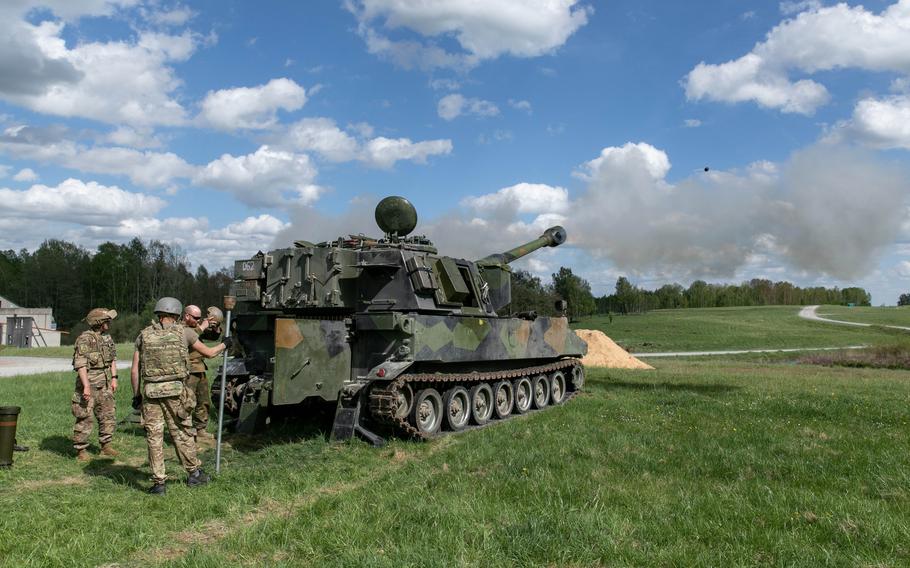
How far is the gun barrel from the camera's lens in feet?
46.6

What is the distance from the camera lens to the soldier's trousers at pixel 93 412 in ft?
29.0

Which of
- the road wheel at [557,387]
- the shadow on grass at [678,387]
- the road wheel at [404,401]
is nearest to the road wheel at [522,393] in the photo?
the road wheel at [557,387]

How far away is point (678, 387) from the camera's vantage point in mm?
16344

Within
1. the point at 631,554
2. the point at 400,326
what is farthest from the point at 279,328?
the point at 631,554

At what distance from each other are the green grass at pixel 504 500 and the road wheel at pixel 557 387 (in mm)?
3149

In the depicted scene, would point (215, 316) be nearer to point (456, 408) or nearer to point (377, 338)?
point (377, 338)

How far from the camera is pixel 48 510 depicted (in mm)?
6184

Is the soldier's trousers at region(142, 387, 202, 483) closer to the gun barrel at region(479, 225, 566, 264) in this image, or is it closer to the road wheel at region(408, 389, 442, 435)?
the road wheel at region(408, 389, 442, 435)

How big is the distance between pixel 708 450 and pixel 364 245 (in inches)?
235

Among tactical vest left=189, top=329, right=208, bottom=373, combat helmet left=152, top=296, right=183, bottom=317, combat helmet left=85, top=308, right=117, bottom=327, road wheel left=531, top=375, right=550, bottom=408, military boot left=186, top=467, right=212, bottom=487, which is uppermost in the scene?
combat helmet left=152, top=296, right=183, bottom=317

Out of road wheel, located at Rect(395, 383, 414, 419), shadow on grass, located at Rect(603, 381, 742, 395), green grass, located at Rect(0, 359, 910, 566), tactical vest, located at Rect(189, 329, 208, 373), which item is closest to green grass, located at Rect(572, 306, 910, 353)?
shadow on grass, located at Rect(603, 381, 742, 395)

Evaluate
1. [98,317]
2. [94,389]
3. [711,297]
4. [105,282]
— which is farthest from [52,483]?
[711,297]

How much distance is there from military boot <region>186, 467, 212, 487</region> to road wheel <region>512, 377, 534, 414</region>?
21.1 ft

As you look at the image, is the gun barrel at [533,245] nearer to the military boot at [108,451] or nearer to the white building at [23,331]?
the military boot at [108,451]
